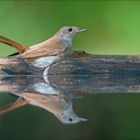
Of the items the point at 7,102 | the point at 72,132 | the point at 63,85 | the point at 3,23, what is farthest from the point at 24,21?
the point at 72,132

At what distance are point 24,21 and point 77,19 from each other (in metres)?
0.76

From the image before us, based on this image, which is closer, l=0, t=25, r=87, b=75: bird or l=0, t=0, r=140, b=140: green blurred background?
l=0, t=25, r=87, b=75: bird

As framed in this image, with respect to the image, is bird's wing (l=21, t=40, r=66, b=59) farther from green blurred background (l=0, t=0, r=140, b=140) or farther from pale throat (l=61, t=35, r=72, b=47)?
green blurred background (l=0, t=0, r=140, b=140)

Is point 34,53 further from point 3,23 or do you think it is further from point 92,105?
point 3,23

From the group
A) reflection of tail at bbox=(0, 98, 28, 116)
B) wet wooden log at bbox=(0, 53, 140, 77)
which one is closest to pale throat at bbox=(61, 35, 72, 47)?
wet wooden log at bbox=(0, 53, 140, 77)

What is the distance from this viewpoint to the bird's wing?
6.16 m

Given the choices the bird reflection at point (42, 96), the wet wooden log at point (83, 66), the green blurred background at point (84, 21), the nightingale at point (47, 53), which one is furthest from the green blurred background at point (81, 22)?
the bird reflection at point (42, 96)

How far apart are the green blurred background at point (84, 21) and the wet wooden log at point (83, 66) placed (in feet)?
12.1

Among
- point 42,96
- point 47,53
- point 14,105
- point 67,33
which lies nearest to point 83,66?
point 47,53

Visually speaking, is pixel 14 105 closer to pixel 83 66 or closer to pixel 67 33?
pixel 83 66

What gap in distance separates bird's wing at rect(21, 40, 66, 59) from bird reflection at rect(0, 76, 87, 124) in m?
0.39

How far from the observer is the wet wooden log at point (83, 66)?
618 cm

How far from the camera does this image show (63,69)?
6.22 metres

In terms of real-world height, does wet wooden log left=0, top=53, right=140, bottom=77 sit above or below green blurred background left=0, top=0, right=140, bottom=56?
above
